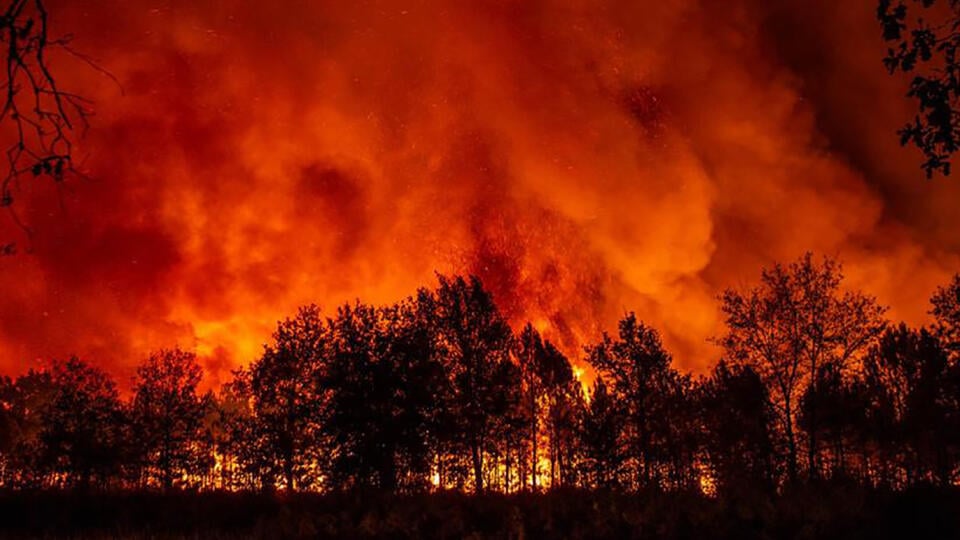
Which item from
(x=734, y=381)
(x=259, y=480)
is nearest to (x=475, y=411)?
(x=259, y=480)

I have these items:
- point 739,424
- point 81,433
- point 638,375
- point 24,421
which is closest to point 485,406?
point 638,375

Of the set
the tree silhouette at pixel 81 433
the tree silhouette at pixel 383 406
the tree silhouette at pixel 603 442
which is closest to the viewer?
the tree silhouette at pixel 383 406

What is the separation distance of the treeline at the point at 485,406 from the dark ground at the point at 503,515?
36.6 feet

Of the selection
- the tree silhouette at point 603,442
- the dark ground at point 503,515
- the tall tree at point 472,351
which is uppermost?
the tall tree at point 472,351

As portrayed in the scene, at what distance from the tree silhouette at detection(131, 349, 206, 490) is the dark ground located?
39.4 meters

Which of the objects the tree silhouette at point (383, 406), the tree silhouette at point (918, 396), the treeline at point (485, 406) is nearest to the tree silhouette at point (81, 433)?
the treeline at point (485, 406)

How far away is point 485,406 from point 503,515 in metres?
30.5

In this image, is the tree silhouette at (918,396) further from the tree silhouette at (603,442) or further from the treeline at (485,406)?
the tree silhouette at (603,442)

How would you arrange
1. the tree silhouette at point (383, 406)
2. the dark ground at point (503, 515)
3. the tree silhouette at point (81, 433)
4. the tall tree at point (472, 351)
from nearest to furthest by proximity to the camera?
the dark ground at point (503, 515) → the tree silhouette at point (383, 406) → the tall tree at point (472, 351) → the tree silhouette at point (81, 433)

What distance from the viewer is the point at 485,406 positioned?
54250 millimetres

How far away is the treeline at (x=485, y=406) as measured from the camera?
167 ft

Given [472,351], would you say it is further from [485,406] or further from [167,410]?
[167,410]

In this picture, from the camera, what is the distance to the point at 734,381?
60812 millimetres

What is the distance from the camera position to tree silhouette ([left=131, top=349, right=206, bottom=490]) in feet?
220
